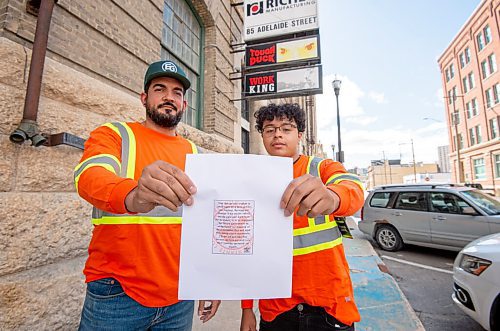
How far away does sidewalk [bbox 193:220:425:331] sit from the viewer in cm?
309

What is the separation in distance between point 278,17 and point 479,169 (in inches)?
1424

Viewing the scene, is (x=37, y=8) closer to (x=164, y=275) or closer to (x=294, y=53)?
(x=164, y=275)

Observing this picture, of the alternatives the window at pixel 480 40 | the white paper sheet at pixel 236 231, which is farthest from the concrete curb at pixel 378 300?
the window at pixel 480 40

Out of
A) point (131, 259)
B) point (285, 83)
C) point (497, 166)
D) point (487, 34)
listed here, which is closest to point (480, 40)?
point (487, 34)

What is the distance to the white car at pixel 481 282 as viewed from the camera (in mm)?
2896

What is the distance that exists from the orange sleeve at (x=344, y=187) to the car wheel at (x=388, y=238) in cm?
704

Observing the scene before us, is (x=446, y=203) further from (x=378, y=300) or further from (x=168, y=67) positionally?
(x=168, y=67)

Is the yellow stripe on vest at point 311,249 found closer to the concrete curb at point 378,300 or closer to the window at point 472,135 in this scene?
the concrete curb at point 378,300

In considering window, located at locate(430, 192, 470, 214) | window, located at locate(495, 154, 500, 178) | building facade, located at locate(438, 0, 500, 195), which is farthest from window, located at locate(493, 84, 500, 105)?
window, located at locate(430, 192, 470, 214)

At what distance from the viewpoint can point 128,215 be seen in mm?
1605

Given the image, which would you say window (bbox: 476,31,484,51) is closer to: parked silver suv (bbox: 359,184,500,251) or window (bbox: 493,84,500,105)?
window (bbox: 493,84,500,105)

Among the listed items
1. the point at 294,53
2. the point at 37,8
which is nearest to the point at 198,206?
the point at 37,8

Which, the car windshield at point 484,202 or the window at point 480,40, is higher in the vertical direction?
the window at point 480,40

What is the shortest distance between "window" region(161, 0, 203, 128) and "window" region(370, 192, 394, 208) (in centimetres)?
585
